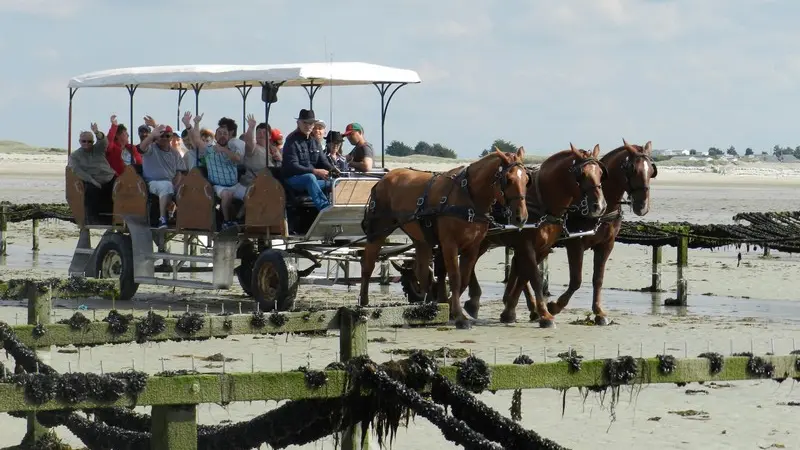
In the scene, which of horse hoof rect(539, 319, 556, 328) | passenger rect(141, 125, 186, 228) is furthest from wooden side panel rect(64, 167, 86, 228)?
horse hoof rect(539, 319, 556, 328)

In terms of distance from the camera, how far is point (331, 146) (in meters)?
17.3

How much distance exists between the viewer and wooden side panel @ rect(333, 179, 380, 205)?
52.3ft

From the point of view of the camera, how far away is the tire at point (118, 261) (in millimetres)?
18016

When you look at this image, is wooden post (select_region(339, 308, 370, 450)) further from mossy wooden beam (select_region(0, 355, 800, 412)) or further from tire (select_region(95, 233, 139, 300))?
tire (select_region(95, 233, 139, 300))

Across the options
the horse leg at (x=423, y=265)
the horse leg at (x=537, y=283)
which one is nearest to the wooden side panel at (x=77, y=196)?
the horse leg at (x=423, y=265)

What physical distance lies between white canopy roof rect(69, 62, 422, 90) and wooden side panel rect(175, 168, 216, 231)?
1107 mm

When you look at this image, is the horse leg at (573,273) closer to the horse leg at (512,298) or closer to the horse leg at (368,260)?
the horse leg at (512,298)

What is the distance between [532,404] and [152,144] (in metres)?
8.54

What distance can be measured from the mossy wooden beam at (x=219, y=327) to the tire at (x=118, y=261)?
10.2m

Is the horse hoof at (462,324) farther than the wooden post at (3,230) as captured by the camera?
No

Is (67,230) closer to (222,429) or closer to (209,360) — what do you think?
(209,360)

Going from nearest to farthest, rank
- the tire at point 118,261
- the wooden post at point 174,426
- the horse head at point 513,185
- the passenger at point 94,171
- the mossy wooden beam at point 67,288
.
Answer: the wooden post at point 174,426 → the mossy wooden beam at point 67,288 → the horse head at point 513,185 → the tire at point 118,261 → the passenger at point 94,171

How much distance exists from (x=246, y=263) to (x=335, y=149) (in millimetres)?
1863

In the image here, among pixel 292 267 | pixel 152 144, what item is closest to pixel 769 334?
pixel 292 267
